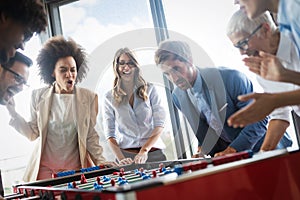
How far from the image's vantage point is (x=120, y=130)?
6.44 ft

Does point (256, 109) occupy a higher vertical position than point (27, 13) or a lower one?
lower

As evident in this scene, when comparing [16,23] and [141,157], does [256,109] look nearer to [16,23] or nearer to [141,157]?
[16,23]

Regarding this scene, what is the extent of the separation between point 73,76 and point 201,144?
2.92ft

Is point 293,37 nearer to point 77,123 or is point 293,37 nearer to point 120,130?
point 120,130

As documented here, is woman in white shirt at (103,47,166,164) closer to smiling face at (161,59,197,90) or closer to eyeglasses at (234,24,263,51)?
smiling face at (161,59,197,90)

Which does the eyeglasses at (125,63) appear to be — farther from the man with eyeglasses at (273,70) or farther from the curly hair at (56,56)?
the man with eyeglasses at (273,70)

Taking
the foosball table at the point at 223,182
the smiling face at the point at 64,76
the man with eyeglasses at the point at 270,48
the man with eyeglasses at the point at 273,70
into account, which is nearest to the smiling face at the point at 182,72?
the man with eyeglasses at the point at 270,48

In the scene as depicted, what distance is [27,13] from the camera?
1.21 meters

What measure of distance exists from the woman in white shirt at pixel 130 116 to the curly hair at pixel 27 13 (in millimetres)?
696

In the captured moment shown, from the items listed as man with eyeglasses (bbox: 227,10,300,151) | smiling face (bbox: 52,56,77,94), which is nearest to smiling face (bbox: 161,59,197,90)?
man with eyeglasses (bbox: 227,10,300,151)

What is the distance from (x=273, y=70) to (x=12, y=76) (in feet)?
3.31

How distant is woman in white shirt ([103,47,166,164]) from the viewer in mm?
1931

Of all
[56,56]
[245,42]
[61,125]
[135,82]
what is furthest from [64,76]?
[245,42]

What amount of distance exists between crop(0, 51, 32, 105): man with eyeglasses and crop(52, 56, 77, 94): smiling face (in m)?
0.41
